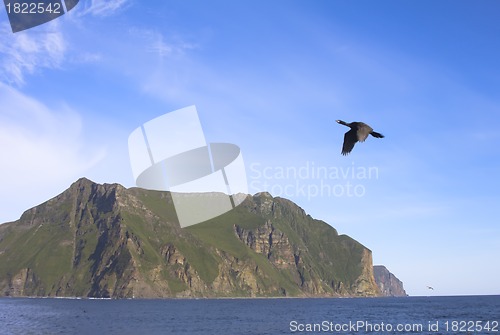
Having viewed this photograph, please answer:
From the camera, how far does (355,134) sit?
2216cm

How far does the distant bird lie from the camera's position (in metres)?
21.3

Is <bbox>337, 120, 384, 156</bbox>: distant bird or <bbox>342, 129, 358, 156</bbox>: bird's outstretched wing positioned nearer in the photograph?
<bbox>337, 120, 384, 156</bbox>: distant bird

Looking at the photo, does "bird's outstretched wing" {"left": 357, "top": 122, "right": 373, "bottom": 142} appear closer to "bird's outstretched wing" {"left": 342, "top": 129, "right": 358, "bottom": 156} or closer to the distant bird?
the distant bird

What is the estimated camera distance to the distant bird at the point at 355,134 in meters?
21.3

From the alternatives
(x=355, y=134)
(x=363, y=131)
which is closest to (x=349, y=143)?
(x=355, y=134)

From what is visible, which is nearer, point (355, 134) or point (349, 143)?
point (355, 134)

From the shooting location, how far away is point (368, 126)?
2138 centimetres

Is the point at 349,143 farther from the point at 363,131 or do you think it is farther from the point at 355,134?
the point at 363,131

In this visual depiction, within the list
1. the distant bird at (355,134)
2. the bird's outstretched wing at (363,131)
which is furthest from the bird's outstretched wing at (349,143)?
the bird's outstretched wing at (363,131)

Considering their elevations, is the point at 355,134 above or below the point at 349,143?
above

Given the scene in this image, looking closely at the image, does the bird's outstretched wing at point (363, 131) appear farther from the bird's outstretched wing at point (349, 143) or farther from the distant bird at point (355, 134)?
the bird's outstretched wing at point (349, 143)

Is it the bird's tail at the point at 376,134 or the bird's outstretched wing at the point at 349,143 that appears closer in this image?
the bird's tail at the point at 376,134

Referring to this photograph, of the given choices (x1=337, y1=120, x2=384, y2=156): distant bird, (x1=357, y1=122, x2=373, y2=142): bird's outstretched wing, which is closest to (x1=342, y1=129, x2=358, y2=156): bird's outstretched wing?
(x1=337, y1=120, x2=384, y2=156): distant bird

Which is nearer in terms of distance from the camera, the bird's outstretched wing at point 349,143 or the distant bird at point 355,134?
the distant bird at point 355,134
